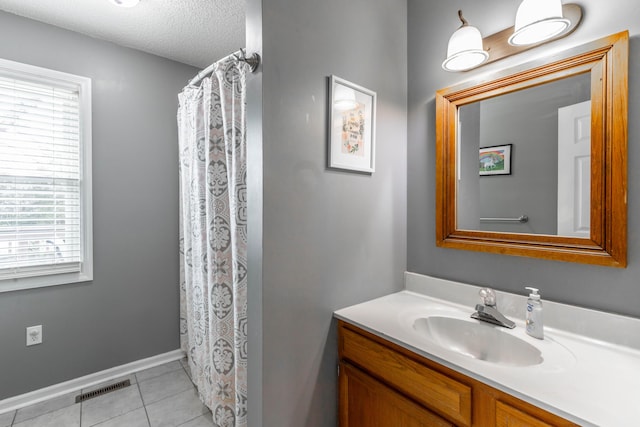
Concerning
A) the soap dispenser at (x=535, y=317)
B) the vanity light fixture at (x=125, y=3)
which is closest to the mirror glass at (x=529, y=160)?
the soap dispenser at (x=535, y=317)

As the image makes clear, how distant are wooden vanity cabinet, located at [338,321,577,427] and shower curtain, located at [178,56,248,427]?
55 cm

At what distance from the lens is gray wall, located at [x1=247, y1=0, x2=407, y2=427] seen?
1.18 metres

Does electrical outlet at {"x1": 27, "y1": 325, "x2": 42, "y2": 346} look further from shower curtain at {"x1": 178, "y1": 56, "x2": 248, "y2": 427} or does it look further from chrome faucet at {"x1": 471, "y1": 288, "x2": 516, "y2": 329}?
chrome faucet at {"x1": 471, "y1": 288, "x2": 516, "y2": 329}

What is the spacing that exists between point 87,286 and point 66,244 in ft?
1.07

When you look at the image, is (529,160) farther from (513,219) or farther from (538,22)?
(538,22)

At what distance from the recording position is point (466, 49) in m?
1.32

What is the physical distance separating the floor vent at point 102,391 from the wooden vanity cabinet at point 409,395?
170cm

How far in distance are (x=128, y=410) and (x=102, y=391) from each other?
0.35 m

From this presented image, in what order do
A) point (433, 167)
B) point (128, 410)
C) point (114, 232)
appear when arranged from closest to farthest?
1. point (433, 167)
2. point (128, 410)
3. point (114, 232)

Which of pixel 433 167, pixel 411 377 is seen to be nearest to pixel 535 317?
pixel 411 377

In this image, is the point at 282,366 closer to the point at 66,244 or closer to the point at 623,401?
the point at 623,401

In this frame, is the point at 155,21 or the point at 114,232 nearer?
the point at 155,21

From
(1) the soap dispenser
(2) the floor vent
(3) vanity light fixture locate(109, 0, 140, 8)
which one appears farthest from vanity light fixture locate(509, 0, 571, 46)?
(2) the floor vent

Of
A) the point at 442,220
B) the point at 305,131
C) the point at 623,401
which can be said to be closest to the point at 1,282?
the point at 305,131
